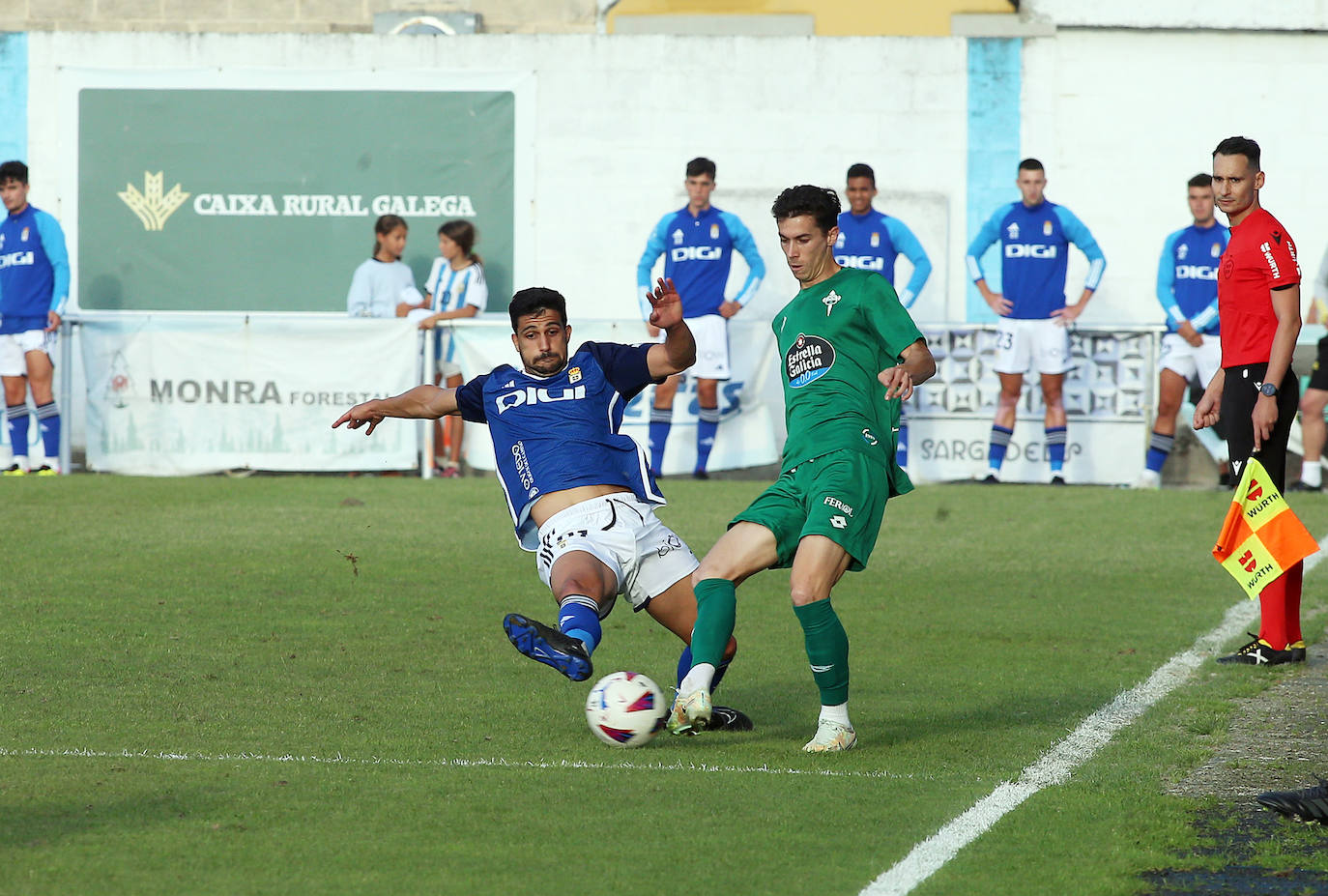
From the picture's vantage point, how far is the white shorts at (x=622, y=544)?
19.9 ft

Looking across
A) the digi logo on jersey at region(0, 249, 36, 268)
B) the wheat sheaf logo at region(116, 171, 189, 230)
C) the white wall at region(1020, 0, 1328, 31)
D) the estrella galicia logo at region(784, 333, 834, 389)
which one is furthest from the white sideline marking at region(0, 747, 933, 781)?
the white wall at region(1020, 0, 1328, 31)

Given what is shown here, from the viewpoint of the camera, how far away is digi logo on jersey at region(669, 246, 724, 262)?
14617mm

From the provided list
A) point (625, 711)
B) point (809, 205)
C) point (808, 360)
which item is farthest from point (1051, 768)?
point (809, 205)

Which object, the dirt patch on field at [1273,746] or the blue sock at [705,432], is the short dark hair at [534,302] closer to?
the dirt patch on field at [1273,746]

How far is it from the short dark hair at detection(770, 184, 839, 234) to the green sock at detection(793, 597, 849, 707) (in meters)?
1.28

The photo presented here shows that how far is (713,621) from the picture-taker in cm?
553

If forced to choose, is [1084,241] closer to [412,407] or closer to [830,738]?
[412,407]

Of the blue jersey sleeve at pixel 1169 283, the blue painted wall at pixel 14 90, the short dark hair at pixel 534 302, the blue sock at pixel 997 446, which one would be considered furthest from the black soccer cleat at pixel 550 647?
the blue painted wall at pixel 14 90

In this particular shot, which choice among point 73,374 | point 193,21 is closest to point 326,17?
point 193,21

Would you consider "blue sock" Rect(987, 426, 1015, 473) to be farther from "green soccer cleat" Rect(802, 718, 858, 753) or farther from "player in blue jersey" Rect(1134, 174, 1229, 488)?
"green soccer cleat" Rect(802, 718, 858, 753)

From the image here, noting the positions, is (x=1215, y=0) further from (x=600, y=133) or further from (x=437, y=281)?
(x=437, y=281)

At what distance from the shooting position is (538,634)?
5398mm

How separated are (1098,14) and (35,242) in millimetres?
10636

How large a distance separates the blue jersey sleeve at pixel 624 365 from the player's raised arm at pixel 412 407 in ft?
1.82
